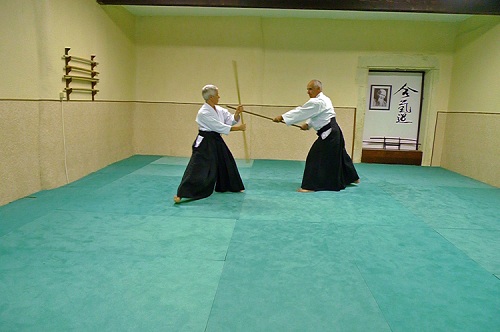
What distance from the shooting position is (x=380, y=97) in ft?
22.7

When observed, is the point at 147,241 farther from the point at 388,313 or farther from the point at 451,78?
the point at 451,78

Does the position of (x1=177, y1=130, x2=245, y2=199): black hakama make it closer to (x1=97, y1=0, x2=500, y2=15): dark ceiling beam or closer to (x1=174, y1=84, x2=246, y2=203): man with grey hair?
(x1=174, y1=84, x2=246, y2=203): man with grey hair

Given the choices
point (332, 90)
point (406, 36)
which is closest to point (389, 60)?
point (406, 36)

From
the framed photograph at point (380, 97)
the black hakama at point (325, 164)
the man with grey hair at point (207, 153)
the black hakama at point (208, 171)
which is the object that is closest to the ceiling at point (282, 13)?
the framed photograph at point (380, 97)

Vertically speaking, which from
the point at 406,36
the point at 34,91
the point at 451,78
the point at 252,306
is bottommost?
the point at 252,306

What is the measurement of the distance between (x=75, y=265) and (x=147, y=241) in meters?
0.53

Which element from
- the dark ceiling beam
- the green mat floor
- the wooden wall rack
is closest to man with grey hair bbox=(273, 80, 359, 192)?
the green mat floor

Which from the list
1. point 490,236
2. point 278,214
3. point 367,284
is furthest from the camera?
point 278,214

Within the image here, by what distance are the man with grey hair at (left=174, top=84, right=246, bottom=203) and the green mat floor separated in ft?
0.62

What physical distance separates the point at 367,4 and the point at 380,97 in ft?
7.01

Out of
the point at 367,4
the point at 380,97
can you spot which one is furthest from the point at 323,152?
the point at 380,97

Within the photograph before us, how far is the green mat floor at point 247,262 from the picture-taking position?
1793 mm

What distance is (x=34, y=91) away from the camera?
3.96m

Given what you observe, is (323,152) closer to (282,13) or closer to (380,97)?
(282,13)
